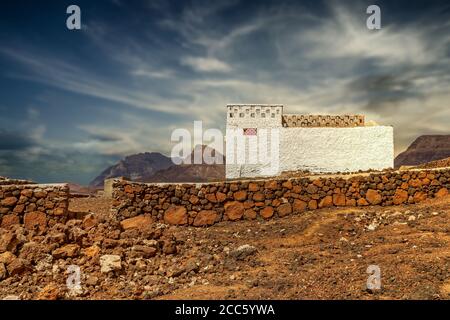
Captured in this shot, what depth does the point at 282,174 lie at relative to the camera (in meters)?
26.0

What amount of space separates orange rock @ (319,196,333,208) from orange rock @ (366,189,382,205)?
1277 millimetres

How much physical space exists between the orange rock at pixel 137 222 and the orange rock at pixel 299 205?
422 cm

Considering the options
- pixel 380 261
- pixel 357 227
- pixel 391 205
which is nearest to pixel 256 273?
pixel 380 261

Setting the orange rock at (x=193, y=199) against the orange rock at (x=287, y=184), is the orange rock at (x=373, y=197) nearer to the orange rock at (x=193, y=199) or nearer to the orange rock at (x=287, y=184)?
the orange rock at (x=287, y=184)

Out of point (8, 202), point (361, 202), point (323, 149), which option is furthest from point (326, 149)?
point (8, 202)

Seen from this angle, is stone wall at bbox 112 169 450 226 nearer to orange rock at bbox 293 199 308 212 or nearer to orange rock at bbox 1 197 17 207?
orange rock at bbox 293 199 308 212

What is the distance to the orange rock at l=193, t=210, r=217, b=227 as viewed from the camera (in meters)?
11.0

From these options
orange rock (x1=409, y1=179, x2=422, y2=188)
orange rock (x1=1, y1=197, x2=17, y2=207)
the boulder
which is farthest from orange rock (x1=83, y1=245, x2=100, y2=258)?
orange rock (x1=409, y1=179, x2=422, y2=188)

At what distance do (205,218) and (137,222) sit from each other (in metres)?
1.88

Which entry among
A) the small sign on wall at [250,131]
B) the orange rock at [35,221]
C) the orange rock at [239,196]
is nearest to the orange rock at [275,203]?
the orange rock at [239,196]

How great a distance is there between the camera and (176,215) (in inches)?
433
